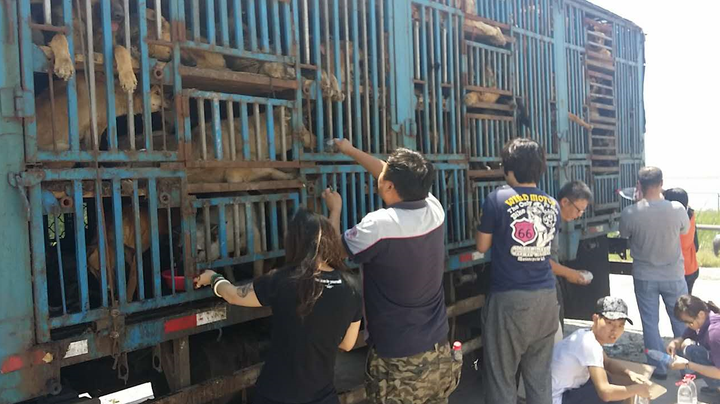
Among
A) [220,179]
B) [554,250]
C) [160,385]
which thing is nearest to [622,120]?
[554,250]

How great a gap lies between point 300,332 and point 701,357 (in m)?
3.69

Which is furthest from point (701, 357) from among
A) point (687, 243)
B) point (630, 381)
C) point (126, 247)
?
point (126, 247)

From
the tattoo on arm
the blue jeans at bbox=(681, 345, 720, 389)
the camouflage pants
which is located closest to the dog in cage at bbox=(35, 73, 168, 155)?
the tattoo on arm

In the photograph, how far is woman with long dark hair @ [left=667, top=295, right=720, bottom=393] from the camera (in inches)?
170

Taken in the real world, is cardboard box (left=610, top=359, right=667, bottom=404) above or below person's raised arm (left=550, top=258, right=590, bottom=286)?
below

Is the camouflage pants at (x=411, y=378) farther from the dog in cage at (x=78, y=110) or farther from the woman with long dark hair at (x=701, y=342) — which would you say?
the woman with long dark hair at (x=701, y=342)

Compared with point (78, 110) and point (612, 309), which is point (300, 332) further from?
point (612, 309)

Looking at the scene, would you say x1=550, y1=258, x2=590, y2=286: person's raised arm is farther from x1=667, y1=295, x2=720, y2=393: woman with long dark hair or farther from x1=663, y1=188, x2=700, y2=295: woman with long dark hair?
x1=663, y1=188, x2=700, y2=295: woman with long dark hair

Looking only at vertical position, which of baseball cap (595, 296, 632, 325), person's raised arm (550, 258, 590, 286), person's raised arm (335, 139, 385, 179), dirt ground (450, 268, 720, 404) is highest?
person's raised arm (335, 139, 385, 179)

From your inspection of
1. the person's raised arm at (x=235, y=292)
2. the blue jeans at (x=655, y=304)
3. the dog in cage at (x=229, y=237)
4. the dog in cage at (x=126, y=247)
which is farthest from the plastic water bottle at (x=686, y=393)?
the dog in cage at (x=126, y=247)

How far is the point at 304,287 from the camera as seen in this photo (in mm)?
2289

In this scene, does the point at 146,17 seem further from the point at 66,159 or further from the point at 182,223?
the point at 182,223

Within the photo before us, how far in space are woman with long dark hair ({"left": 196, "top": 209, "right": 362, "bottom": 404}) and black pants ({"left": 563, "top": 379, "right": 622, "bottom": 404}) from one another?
191cm

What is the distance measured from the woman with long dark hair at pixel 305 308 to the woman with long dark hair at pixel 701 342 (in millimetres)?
3294
